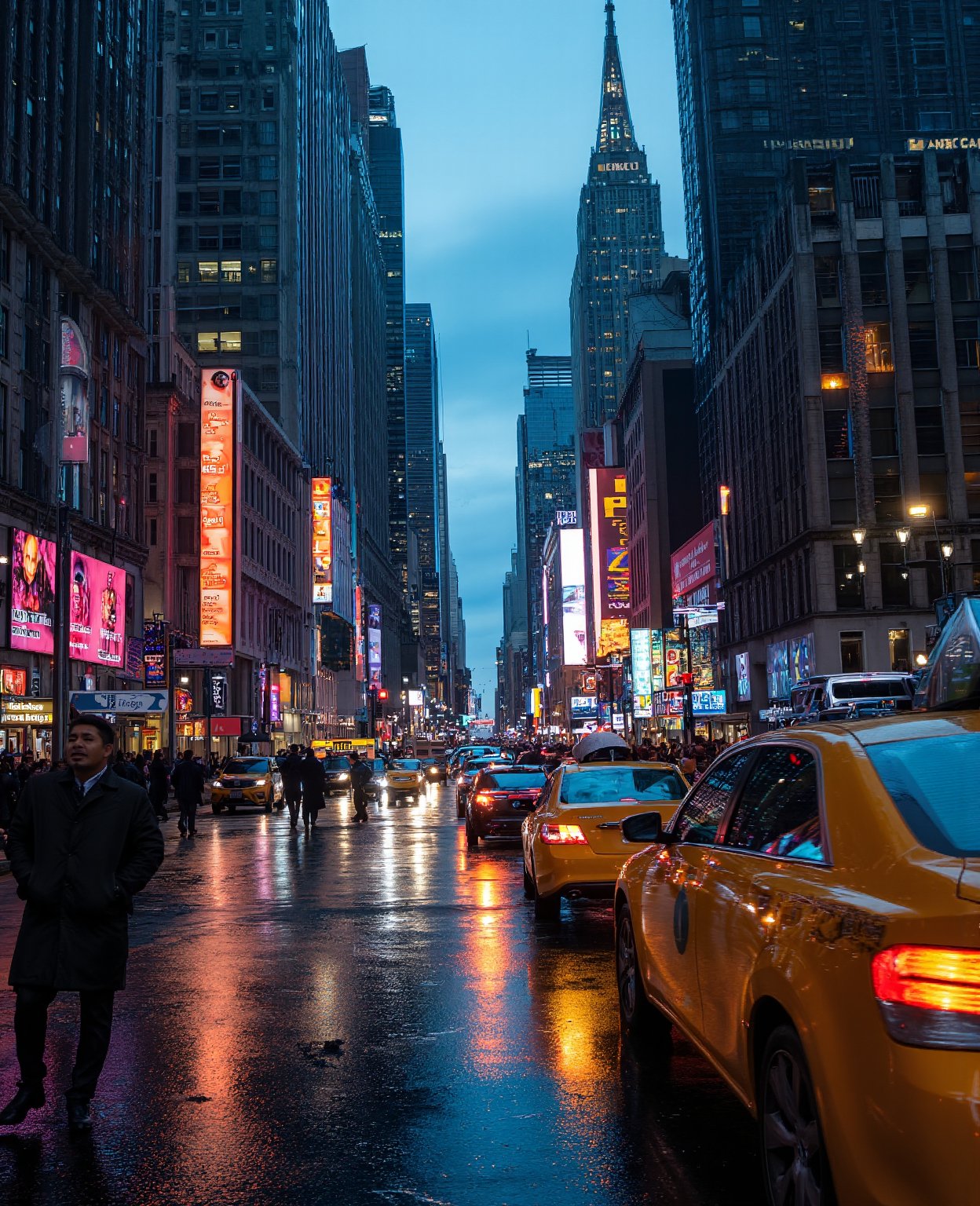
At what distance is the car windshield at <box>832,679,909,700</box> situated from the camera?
32281 millimetres

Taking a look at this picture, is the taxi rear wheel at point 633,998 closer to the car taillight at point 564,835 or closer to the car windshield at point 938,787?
the car windshield at point 938,787

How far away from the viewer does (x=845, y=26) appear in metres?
81.3

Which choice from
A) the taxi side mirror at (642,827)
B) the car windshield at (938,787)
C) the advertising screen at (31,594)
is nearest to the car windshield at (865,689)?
the advertising screen at (31,594)

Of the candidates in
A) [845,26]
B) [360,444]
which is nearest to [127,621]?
[845,26]

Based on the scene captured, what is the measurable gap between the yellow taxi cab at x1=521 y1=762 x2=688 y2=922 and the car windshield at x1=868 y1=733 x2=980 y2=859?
7446 mm

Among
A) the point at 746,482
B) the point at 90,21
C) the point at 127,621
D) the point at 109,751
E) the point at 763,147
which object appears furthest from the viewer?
the point at 763,147

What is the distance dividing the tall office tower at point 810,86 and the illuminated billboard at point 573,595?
5321cm

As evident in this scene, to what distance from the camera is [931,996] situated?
10.6ft

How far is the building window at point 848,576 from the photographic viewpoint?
2240 inches

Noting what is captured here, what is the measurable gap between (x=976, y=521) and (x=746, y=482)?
610 inches

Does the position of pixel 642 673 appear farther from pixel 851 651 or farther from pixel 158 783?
pixel 158 783

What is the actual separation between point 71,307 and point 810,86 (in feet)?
177

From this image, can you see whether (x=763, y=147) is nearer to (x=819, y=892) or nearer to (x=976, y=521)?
(x=976, y=521)

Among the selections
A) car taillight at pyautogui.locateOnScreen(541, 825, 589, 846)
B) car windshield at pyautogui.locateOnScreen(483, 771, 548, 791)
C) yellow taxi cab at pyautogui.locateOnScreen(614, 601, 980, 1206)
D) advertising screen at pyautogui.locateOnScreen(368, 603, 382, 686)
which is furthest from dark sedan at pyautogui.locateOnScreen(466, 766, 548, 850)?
advertising screen at pyautogui.locateOnScreen(368, 603, 382, 686)
